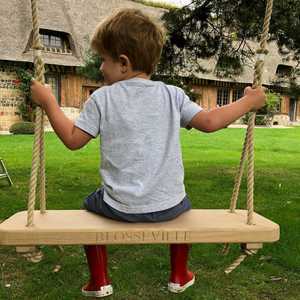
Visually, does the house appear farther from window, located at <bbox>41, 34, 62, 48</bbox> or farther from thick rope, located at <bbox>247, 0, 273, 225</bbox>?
thick rope, located at <bbox>247, 0, 273, 225</bbox>

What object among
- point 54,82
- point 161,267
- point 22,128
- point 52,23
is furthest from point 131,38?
point 54,82

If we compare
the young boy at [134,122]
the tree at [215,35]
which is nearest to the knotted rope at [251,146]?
the young boy at [134,122]

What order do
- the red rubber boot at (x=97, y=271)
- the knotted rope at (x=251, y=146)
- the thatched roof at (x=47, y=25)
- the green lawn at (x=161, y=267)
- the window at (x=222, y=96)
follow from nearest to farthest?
1. the knotted rope at (x=251, y=146)
2. the red rubber boot at (x=97, y=271)
3. the green lawn at (x=161, y=267)
4. the thatched roof at (x=47, y=25)
5. the window at (x=222, y=96)

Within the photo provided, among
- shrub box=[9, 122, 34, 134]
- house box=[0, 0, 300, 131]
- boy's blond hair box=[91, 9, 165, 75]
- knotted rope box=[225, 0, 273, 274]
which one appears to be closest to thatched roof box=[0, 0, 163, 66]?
house box=[0, 0, 300, 131]

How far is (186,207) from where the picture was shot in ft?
8.17

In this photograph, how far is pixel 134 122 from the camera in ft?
7.52

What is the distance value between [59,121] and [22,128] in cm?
1971

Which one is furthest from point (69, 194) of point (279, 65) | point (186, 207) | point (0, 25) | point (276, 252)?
point (279, 65)

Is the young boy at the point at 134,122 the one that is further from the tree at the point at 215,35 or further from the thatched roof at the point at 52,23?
the thatched roof at the point at 52,23

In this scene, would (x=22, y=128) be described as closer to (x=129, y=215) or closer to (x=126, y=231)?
(x=129, y=215)

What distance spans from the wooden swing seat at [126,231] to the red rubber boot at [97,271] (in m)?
0.23

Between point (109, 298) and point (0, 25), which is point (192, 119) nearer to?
point (109, 298)

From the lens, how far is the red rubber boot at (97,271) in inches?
101

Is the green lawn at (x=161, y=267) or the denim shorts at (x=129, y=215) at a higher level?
the denim shorts at (x=129, y=215)
